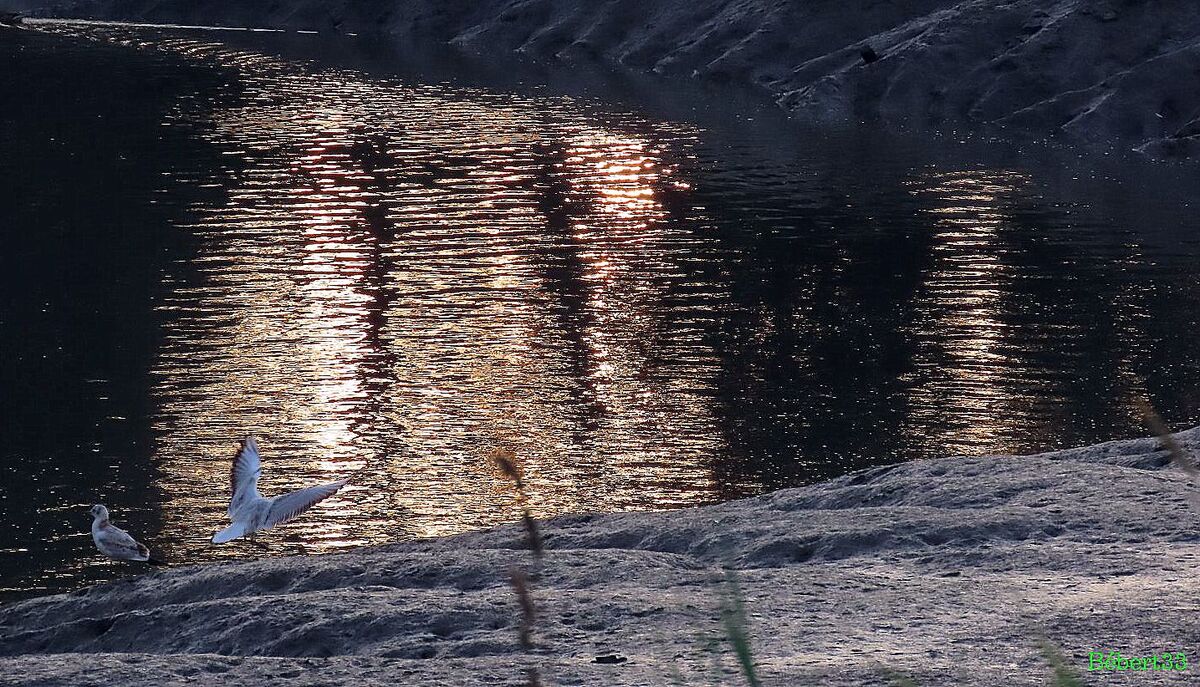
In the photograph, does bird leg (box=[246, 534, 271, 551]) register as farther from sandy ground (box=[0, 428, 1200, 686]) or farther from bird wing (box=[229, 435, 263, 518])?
bird wing (box=[229, 435, 263, 518])

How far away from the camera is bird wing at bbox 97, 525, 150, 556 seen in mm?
14469

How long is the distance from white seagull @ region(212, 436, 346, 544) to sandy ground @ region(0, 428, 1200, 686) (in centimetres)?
68

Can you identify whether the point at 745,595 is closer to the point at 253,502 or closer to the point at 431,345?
the point at 253,502

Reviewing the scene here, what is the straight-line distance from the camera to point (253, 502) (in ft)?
43.2

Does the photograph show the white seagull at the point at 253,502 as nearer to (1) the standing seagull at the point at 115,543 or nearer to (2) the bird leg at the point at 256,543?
(1) the standing seagull at the point at 115,543

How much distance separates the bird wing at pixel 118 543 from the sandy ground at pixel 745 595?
25cm

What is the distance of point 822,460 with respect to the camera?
20.5 metres

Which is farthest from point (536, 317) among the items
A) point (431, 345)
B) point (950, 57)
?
point (950, 57)

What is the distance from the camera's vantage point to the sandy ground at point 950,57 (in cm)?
5322

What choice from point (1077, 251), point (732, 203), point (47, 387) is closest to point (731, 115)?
point (732, 203)

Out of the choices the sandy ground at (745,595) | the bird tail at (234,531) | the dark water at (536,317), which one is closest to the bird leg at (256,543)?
the dark water at (536,317)

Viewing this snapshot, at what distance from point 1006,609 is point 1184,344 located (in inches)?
715

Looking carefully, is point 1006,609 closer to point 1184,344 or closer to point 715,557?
point 715,557

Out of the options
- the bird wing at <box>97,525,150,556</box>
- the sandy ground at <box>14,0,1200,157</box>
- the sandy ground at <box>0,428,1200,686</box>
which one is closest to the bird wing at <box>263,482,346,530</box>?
the sandy ground at <box>0,428,1200,686</box>
